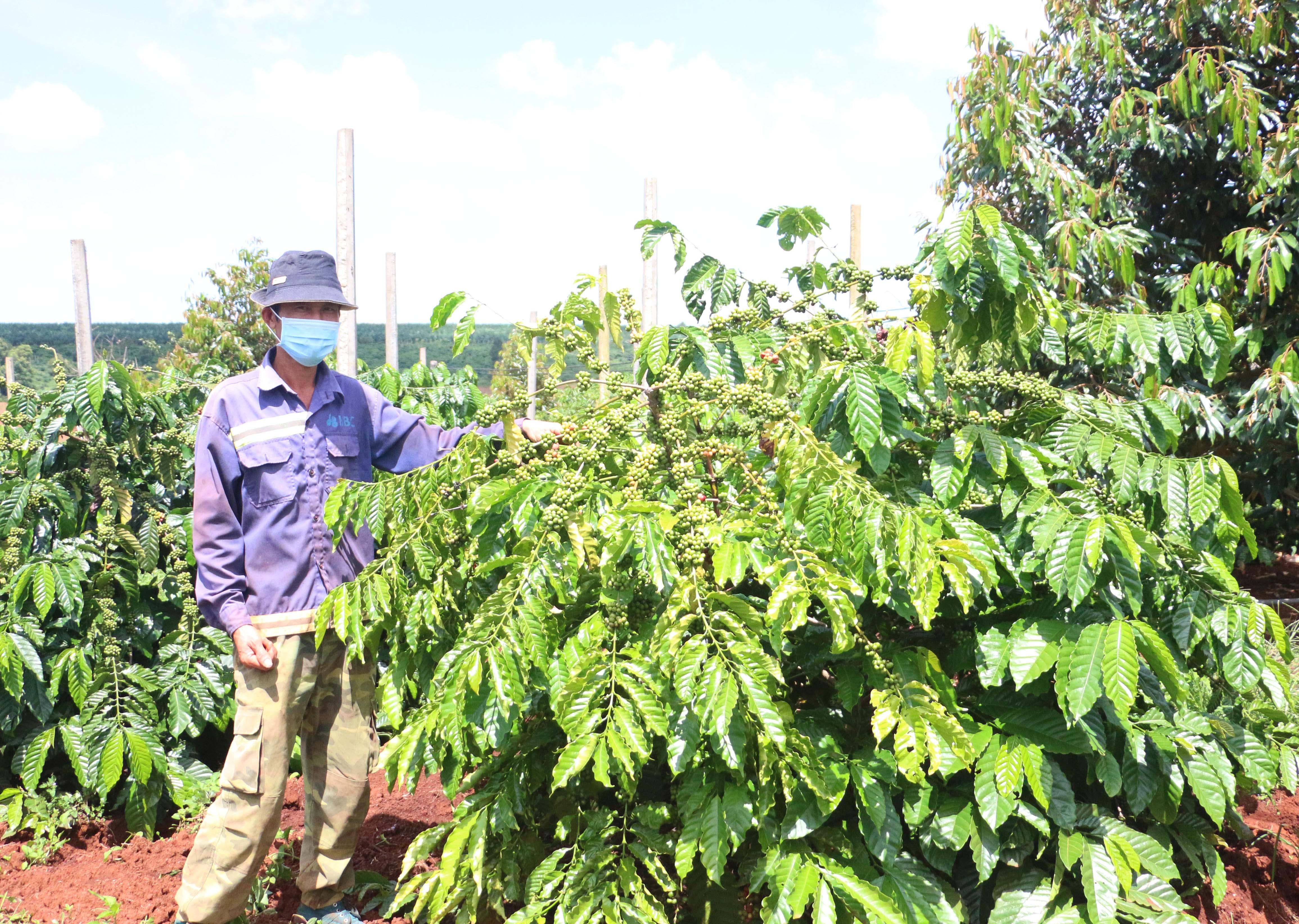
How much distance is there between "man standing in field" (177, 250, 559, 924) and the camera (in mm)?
2584

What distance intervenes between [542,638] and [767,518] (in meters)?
0.53

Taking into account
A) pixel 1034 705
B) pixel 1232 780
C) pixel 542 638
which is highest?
pixel 542 638

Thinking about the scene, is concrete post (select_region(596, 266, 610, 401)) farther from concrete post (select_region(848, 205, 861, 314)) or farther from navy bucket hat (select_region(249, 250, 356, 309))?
concrete post (select_region(848, 205, 861, 314))

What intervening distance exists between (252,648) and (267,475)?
0.47 m

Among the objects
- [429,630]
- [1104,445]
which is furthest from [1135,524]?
[429,630]

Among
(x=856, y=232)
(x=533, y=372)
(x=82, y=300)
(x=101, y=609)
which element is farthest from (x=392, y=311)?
(x=101, y=609)

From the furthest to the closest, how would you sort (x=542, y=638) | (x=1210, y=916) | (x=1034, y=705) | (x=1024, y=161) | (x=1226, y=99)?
(x=1024, y=161), (x=1226, y=99), (x=1210, y=916), (x=1034, y=705), (x=542, y=638)

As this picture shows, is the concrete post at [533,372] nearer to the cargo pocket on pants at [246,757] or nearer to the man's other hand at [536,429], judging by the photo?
the man's other hand at [536,429]

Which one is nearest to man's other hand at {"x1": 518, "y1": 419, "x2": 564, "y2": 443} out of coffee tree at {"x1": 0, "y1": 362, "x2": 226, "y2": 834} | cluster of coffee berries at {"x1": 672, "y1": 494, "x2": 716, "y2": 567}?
cluster of coffee berries at {"x1": 672, "y1": 494, "x2": 716, "y2": 567}

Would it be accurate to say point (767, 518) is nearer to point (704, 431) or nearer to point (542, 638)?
point (704, 431)

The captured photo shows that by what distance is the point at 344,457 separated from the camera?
9.20 feet

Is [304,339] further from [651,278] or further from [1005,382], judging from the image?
[651,278]

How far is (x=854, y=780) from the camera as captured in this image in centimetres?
211

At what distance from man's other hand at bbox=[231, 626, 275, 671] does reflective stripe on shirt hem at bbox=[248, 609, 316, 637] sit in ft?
0.16
